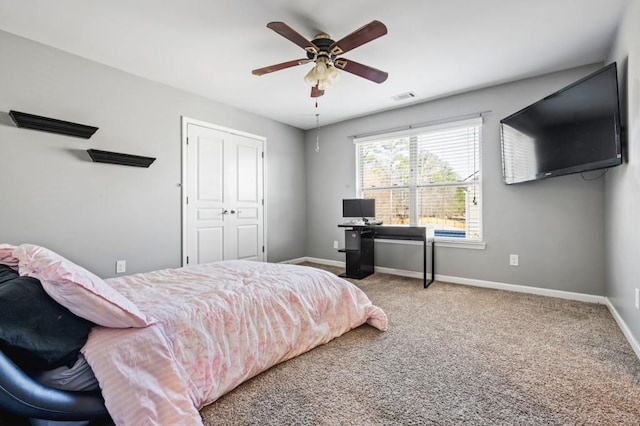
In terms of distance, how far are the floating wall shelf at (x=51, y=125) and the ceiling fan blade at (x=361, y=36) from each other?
2440mm

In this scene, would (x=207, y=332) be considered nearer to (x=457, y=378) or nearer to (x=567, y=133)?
(x=457, y=378)

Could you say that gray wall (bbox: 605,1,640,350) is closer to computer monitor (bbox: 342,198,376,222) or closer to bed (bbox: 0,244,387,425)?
bed (bbox: 0,244,387,425)

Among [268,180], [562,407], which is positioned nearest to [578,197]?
[562,407]

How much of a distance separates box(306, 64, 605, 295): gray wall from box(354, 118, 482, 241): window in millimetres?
161

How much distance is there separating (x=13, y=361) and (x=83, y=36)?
2.78 meters

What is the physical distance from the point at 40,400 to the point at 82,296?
332mm

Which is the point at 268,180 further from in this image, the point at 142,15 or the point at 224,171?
the point at 142,15

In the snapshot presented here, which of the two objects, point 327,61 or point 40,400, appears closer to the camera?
point 40,400

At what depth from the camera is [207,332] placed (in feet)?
5.03

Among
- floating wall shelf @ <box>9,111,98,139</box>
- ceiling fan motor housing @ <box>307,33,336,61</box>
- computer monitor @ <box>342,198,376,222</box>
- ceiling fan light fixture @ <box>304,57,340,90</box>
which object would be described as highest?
ceiling fan motor housing @ <box>307,33,336,61</box>

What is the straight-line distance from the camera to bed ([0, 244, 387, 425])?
1.12m

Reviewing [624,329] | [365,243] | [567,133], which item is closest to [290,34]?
[567,133]

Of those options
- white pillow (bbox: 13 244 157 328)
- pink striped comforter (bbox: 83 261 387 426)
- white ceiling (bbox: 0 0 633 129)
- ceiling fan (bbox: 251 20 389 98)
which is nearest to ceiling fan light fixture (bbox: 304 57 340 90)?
ceiling fan (bbox: 251 20 389 98)

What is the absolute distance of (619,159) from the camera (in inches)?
85.7
